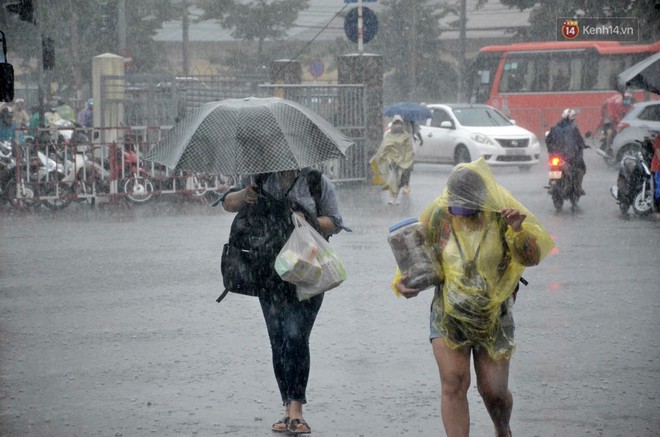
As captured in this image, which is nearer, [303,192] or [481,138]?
[303,192]

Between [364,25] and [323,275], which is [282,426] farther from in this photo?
[364,25]

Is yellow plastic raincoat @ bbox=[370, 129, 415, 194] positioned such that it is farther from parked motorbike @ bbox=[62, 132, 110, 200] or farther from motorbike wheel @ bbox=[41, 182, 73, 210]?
motorbike wheel @ bbox=[41, 182, 73, 210]

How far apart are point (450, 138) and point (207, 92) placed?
5.97 m

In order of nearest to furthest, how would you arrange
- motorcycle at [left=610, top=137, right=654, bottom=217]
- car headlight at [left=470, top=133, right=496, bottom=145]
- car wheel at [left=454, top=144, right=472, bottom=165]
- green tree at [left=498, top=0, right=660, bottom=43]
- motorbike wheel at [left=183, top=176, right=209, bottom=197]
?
1. motorcycle at [left=610, top=137, right=654, bottom=217]
2. motorbike wheel at [left=183, top=176, right=209, bottom=197]
3. car headlight at [left=470, top=133, right=496, bottom=145]
4. car wheel at [left=454, top=144, right=472, bottom=165]
5. green tree at [left=498, top=0, right=660, bottom=43]

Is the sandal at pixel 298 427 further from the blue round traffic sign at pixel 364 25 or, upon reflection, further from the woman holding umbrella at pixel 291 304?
the blue round traffic sign at pixel 364 25

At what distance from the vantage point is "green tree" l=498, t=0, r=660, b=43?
31344 millimetres

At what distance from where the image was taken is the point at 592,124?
38031 mm

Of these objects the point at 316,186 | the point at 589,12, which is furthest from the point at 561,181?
the point at 589,12

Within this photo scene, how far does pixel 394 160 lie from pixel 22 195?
596cm

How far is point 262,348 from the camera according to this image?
26.4ft

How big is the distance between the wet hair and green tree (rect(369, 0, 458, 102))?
47.9 metres

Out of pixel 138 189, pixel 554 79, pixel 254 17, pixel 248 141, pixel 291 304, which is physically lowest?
pixel 138 189

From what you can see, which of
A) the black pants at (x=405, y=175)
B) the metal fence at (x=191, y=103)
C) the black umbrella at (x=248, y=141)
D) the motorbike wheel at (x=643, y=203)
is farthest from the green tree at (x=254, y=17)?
the black umbrella at (x=248, y=141)

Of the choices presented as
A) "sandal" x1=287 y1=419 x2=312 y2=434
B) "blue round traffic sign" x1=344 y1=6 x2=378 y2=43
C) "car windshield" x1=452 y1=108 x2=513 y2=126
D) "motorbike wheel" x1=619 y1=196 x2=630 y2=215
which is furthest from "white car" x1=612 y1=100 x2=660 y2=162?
"sandal" x1=287 y1=419 x2=312 y2=434
